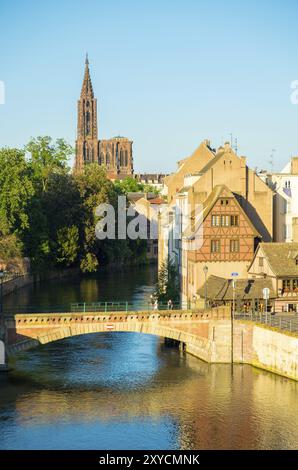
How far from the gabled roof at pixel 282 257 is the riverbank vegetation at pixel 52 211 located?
48.7m

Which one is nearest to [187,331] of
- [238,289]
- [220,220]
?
[238,289]

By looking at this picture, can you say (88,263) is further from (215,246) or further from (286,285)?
(286,285)

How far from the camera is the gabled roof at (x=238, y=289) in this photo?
73.4 meters

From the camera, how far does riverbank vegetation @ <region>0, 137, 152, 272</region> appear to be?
120 meters

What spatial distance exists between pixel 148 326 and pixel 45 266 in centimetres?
6757

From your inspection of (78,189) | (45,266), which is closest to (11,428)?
(45,266)

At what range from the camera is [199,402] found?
58219 mm

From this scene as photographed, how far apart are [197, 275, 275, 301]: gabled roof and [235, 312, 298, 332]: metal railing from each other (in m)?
2.28

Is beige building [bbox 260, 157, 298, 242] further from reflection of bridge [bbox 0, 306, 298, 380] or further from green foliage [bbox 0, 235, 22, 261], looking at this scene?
green foliage [bbox 0, 235, 22, 261]

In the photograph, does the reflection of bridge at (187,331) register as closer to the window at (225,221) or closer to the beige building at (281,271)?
the beige building at (281,271)

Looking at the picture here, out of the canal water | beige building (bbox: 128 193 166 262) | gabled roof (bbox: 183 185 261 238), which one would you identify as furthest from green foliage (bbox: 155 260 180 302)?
beige building (bbox: 128 193 166 262)

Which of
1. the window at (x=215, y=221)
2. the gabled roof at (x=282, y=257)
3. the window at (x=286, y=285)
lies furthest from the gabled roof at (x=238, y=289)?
the window at (x=215, y=221)

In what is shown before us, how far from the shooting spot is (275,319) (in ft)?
228

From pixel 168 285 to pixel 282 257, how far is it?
45.8 feet
